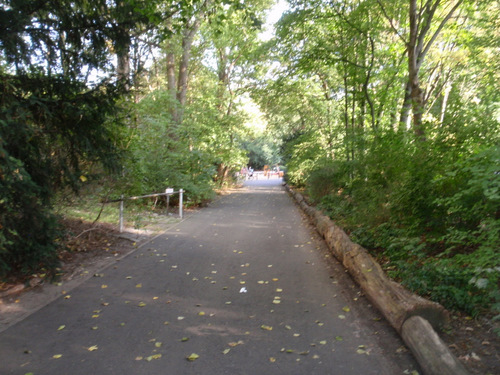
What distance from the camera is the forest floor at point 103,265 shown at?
11.6 feet

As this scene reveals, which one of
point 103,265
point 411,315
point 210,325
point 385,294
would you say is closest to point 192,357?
point 210,325

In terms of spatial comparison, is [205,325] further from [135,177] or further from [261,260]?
[135,177]

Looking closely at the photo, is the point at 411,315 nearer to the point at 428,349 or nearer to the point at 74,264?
the point at 428,349

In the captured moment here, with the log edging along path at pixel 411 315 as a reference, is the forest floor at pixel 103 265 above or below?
below

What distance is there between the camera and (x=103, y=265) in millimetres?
7195

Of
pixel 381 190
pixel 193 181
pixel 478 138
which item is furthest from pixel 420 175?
pixel 193 181

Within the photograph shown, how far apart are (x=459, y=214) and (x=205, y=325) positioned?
363cm

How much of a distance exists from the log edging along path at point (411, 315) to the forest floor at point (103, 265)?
0.25 meters

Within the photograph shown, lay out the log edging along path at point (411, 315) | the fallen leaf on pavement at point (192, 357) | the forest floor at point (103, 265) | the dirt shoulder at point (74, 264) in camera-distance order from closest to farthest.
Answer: the log edging along path at point (411, 315) → the forest floor at point (103, 265) → the fallen leaf on pavement at point (192, 357) → the dirt shoulder at point (74, 264)

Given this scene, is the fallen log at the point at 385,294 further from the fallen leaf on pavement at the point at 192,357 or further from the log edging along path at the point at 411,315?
the fallen leaf on pavement at the point at 192,357

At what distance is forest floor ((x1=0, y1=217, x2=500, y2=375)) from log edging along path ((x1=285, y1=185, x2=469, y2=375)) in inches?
10.0

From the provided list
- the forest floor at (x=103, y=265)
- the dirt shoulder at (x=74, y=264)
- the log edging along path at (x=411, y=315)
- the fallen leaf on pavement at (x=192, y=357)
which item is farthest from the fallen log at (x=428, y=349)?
the dirt shoulder at (x=74, y=264)

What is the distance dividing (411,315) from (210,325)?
2.18 meters

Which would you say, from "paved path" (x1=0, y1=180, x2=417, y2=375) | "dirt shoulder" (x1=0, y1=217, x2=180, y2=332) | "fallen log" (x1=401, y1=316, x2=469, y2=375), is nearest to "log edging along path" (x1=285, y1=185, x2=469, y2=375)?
"fallen log" (x1=401, y1=316, x2=469, y2=375)
